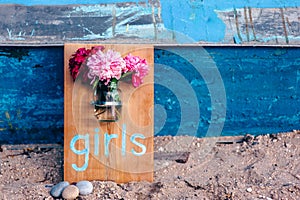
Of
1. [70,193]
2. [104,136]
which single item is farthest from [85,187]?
[104,136]

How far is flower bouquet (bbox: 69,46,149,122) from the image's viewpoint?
4.63 metres

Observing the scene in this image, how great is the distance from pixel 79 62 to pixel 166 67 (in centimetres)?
99

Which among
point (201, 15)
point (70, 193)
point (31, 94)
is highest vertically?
point (201, 15)

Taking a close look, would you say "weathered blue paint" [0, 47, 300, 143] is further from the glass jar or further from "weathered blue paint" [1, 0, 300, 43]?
the glass jar

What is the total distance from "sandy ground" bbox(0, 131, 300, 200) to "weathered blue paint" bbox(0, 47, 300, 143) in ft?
0.41

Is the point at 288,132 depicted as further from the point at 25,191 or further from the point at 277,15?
the point at 25,191

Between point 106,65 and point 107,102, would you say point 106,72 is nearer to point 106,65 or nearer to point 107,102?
point 106,65

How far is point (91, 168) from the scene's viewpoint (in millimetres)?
4809

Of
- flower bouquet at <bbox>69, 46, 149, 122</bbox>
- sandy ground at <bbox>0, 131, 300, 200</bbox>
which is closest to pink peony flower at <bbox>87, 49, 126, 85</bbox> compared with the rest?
flower bouquet at <bbox>69, 46, 149, 122</bbox>

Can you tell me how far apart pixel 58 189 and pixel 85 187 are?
0.21 metres

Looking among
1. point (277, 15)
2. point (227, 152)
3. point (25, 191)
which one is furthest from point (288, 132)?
point (25, 191)

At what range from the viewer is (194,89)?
546cm

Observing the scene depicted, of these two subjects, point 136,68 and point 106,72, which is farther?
point 136,68

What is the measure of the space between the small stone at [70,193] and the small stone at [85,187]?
0.15ft
